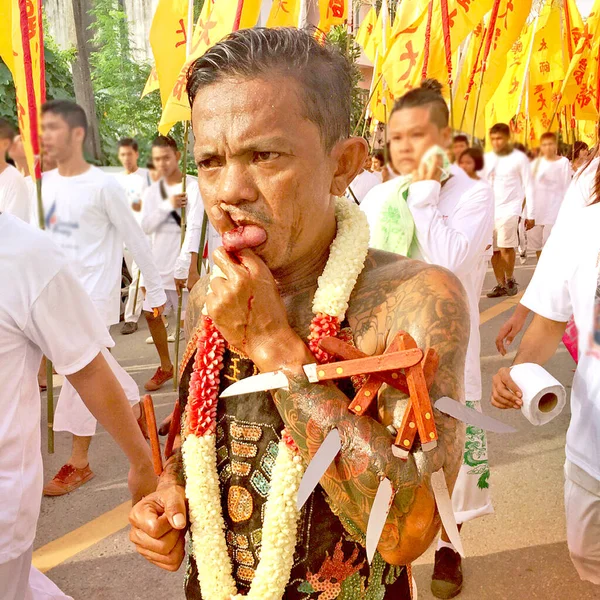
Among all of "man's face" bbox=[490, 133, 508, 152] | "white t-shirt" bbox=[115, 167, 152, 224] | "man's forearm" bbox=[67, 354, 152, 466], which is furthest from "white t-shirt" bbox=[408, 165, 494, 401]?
"white t-shirt" bbox=[115, 167, 152, 224]

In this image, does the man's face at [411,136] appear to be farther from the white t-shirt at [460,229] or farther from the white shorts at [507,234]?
the white shorts at [507,234]

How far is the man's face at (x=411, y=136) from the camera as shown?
1.96 metres

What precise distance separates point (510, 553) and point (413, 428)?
8.11 feet

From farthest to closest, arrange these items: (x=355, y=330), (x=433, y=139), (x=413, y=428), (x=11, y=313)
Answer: (x=433, y=139), (x=11, y=313), (x=355, y=330), (x=413, y=428)

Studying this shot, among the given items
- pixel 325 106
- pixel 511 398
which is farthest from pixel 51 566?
pixel 325 106

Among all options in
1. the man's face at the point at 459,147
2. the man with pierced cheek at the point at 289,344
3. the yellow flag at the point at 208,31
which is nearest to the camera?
the man with pierced cheek at the point at 289,344

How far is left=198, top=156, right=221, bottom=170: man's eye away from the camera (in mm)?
1243

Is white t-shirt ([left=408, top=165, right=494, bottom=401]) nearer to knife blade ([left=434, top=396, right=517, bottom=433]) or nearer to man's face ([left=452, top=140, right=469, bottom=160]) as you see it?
Answer: man's face ([left=452, top=140, right=469, bottom=160])

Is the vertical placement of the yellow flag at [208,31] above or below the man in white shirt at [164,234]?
above

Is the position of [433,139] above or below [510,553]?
above

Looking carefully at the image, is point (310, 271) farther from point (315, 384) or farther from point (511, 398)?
point (511, 398)

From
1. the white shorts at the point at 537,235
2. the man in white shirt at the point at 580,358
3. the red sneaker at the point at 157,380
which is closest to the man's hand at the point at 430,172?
the man in white shirt at the point at 580,358

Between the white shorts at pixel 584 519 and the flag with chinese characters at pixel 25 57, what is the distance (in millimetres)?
2323

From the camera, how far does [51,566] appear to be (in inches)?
122
